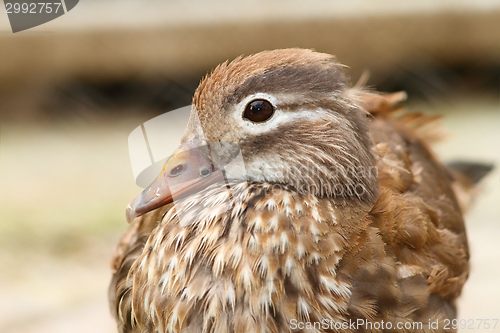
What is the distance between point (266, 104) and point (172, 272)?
0.22 metres

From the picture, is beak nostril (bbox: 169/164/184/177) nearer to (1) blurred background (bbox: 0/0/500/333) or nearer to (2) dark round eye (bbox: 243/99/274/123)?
(2) dark round eye (bbox: 243/99/274/123)

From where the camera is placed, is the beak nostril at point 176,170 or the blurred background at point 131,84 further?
the blurred background at point 131,84

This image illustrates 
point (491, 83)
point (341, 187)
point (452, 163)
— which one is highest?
point (491, 83)

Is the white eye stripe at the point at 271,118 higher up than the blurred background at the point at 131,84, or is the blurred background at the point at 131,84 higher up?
the blurred background at the point at 131,84

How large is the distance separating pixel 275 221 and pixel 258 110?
13 centimetres

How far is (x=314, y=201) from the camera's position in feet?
1.72

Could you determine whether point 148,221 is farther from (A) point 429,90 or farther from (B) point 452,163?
(A) point 429,90

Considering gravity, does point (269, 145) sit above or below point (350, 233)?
above

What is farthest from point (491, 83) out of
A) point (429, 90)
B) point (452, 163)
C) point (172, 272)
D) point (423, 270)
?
point (172, 272)

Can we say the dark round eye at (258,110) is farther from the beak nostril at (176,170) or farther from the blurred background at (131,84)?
the blurred background at (131,84)

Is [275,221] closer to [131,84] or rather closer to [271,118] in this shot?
[271,118]

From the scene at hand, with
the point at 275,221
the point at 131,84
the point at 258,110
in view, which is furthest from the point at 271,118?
the point at 131,84

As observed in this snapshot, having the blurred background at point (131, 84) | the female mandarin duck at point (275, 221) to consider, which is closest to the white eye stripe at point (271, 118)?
the female mandarin duck at point (275, 221)

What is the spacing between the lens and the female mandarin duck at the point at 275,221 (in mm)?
485
